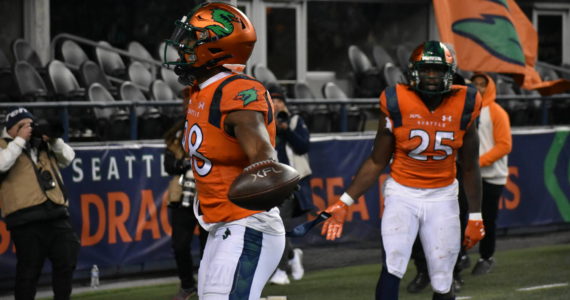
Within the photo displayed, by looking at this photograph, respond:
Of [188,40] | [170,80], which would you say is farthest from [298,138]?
[170,80]

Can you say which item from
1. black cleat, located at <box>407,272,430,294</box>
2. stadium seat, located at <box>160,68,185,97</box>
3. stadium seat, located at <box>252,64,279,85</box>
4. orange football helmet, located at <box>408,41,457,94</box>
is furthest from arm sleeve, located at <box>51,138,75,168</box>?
stadium seat, located at <box>252,64,279,85</box>

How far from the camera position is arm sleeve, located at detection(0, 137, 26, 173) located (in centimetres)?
780

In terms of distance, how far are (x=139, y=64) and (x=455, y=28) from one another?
285 inches

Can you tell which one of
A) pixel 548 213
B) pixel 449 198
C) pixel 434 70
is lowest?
pixel 548 213

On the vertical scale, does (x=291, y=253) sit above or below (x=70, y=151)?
below

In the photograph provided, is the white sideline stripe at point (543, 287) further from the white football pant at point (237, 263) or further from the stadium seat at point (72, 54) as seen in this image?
the stadium seat at point (72, 54)

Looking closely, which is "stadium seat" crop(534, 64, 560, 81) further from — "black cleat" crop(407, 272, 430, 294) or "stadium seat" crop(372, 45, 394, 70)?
"black cleat" crop(407, 272, 430, 294)

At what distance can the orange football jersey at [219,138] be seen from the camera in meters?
4.44

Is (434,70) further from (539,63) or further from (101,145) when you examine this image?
(539,63)

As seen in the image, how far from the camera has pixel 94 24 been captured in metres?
17.5

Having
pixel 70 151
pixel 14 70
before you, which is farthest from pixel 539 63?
pixel 70 151

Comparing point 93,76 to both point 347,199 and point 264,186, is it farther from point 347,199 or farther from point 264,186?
point 264,186

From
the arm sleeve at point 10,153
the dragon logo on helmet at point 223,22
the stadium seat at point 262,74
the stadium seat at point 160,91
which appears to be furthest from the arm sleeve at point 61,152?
the stadium seat at point 262,74

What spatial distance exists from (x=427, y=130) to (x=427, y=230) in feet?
2.02
